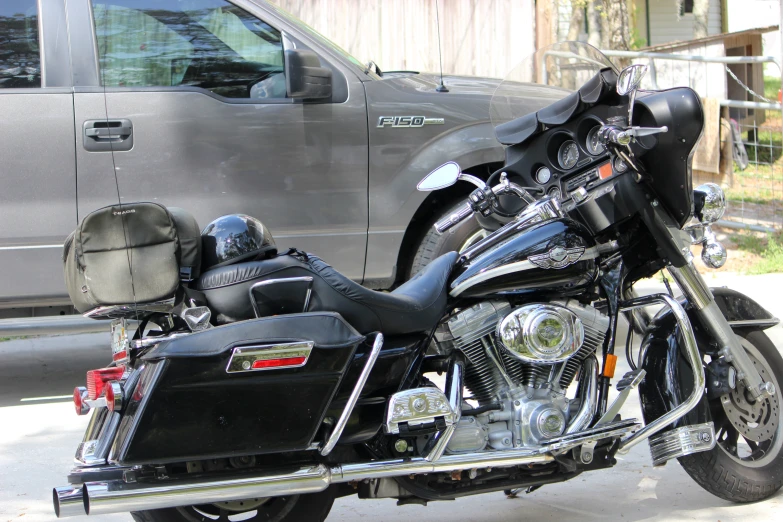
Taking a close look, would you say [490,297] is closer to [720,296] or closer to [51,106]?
[720,296]

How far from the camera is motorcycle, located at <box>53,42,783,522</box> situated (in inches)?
106

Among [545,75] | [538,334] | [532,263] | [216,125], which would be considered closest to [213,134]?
[216,125]

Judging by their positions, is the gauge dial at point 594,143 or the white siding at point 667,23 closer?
the gauge dial at point 594,143

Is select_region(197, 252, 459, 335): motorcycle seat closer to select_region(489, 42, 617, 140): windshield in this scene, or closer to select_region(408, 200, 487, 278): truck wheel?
select_region(489, 42, 617, 140): windshield

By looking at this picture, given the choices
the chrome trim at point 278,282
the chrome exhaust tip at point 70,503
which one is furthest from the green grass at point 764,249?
the chrome exhaust tip at point 70,503

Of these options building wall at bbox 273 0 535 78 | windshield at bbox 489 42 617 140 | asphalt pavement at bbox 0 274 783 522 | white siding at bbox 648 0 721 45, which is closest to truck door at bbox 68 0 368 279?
asphalt pavement at bbox 0 274 783 522

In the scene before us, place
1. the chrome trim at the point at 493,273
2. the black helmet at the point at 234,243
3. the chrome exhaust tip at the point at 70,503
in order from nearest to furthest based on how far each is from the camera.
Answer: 1. the chrome exhaust tip at the point at 70,503
2. the black helmet at the point at 234,243
3. the chrome trim at the point at 493,273

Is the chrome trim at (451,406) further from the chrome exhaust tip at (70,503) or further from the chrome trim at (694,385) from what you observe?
the chrome exhaust tip at (70,503)

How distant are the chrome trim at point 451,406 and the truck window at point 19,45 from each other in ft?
10.00

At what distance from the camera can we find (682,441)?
3252 millimetres

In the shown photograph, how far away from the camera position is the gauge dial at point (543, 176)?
136 inches

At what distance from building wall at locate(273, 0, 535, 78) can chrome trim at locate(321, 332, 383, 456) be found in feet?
25.9

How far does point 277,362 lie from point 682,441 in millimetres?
1446

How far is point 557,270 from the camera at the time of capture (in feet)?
10.3
